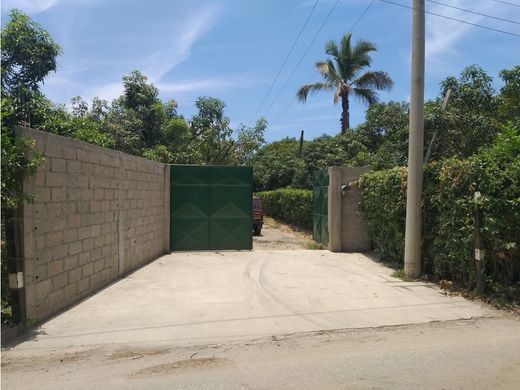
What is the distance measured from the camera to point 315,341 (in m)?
6.08

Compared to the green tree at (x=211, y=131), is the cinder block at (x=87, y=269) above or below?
below

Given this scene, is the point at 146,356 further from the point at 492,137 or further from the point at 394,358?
the point at 492,137

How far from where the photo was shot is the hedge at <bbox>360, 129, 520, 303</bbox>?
8.05 metres

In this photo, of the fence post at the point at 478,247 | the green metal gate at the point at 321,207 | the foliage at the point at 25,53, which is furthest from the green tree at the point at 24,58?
the fence post at the point at 478,247

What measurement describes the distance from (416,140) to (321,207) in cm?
653

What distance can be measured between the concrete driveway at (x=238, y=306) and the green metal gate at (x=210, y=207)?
9.22 feet

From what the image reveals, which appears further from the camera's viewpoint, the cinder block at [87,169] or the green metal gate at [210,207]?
the green metal gate at [210,207]

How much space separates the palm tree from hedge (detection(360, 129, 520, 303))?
911 inches

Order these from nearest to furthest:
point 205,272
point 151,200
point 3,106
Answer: point 3,106 → point 205,272 → point 151,200

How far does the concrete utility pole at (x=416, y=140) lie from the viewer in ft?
32.6

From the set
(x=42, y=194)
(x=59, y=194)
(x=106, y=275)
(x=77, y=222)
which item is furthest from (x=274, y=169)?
(x=42, y=194)

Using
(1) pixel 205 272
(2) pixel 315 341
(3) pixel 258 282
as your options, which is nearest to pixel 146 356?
(2) pixel 315 341

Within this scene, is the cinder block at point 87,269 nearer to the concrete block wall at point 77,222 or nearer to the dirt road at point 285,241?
the concrete block wall at point 77,222

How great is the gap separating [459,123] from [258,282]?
926cm
